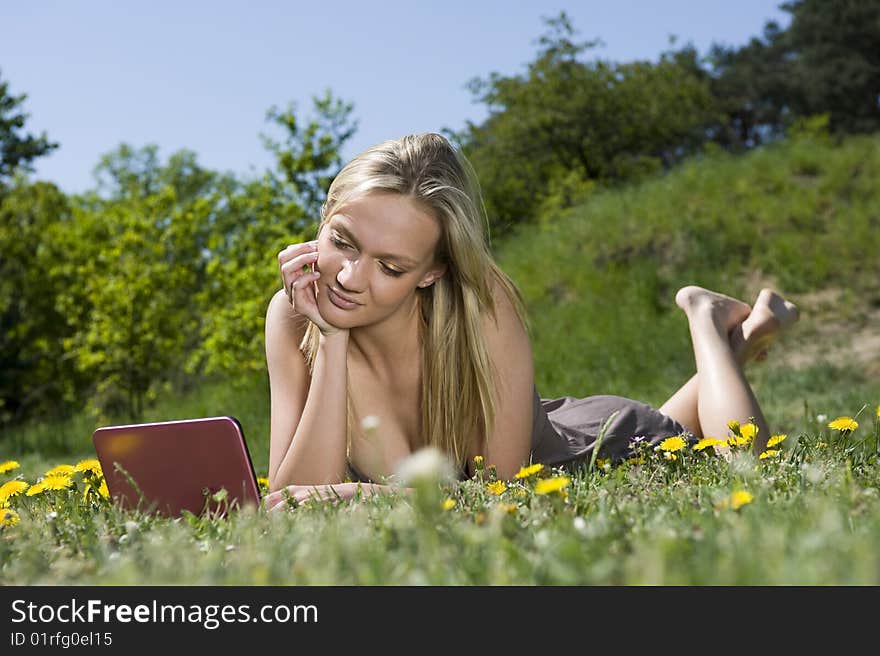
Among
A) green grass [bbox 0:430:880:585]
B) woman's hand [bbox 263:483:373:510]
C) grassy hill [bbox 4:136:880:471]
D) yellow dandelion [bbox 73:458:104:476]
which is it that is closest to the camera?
green grass [bbox 0:430:880:585]

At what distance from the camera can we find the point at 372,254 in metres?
2.80

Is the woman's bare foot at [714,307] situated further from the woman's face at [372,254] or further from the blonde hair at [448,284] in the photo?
the woman's face at [372,254]

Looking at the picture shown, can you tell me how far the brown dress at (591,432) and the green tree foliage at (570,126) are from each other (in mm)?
12888

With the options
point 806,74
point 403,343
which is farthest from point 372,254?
point 806,74

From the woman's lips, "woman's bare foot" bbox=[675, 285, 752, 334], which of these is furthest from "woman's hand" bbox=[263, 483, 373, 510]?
"woman's bare foot" bbox=[675, 285, 752, 334]

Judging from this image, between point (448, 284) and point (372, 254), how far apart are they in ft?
1.57

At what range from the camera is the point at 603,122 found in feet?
57.3

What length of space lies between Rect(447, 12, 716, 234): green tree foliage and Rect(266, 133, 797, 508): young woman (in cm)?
1374

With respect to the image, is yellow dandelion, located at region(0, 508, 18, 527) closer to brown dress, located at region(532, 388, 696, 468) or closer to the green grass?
the green grass

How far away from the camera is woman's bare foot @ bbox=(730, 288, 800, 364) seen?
4.05m

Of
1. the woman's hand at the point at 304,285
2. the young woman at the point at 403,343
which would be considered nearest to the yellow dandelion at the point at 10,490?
the young woman at the point at 403,343

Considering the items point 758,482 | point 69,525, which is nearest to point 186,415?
point 69,525
